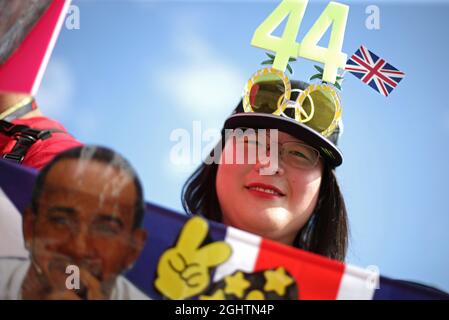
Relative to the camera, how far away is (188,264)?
202 cm

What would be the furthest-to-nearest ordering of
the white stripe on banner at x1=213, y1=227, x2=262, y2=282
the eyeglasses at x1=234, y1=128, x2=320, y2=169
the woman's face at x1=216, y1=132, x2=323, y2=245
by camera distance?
the eyeglasses at x1=234, y1=128, x2=320, y2=169, the woman's face at x1=216, y1=132, x2=323, y2=245, the white stripe on banner at x1=213, y1=227, x2=262, y2=282

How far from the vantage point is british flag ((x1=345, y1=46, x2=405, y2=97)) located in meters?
3.37

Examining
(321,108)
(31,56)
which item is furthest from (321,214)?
(31,56)

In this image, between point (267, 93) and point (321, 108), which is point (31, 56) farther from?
point (321, 108)

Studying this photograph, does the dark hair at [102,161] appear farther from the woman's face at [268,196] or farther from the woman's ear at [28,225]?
the woman's face at [268,196]

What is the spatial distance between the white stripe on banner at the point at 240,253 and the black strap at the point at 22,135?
4.13ft

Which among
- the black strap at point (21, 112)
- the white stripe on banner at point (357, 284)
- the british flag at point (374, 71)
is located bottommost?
the white stripe on banner at point (357, 284)

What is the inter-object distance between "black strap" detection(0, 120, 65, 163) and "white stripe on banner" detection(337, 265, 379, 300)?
5.52 ft

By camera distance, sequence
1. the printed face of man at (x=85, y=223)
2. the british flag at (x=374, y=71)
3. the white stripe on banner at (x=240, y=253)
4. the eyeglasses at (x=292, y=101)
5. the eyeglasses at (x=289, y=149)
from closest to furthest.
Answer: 1. the printed face of man at (x=85, y=223)
2. the white stripe on banner at (x=240, y=253)
3. the eyeglasses at (x=289, y=149)
4. the eyeglasses at (x=292, y=101)
5. the british flag at (x=374, y=71)

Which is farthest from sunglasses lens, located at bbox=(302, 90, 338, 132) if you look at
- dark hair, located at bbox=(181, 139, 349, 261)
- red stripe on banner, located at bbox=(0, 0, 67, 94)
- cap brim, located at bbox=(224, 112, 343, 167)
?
red stripe on banner, located at bbox=(0, 0, 67, 94)

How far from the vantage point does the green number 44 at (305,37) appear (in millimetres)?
3129

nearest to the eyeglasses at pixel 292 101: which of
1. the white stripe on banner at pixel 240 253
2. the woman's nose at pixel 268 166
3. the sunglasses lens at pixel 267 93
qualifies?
the sunglasses lens at pixel 267 93

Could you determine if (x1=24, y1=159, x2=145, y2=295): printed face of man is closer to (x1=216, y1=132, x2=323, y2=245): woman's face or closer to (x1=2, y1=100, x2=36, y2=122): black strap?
(x1=216, y1=132, x2=323, y2=245): woman's face

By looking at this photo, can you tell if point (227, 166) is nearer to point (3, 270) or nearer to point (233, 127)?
point (233, 127)
